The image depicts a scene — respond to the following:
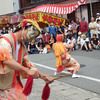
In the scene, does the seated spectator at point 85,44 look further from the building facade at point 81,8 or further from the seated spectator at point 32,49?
the seated spectator at point 32,49

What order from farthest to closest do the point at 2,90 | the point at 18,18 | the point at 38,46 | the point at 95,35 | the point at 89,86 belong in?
the point at 18,18
the point at 38,46
the point at 95,35
the point at 89,86
the point at 2,90

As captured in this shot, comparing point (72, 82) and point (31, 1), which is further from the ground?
point (31, 1)

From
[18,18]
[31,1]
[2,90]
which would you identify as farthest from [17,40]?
[31,1]

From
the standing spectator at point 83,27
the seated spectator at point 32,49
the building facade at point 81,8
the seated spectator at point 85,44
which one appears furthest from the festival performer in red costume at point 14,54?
the building facade at point 81,8

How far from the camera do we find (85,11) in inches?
665

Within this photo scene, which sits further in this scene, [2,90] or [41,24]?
[41,24]

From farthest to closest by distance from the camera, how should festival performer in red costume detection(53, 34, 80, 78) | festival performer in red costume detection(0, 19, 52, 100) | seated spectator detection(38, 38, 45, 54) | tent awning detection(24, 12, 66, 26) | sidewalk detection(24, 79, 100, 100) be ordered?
tent awning detection(24, 12, 66, 26)
seated spectator detection(38, 38, 45, 54)
festival performer in red costume detection(53, 34, 80, 78)
sidewalk detection(24, 79, 100, 100)
festival performer in red costume detection(0, 19, 52, 100)

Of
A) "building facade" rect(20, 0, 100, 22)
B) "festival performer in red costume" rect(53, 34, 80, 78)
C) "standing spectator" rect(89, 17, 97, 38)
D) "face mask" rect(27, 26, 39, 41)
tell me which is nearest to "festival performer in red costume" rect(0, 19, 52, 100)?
"face mask" rect(27, 26, 39, 41)

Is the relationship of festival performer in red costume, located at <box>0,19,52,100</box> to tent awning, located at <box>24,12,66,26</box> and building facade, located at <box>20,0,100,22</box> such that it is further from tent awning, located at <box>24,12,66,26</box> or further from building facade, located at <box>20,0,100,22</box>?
tent awning, located at <box>24,12,66,26</box>

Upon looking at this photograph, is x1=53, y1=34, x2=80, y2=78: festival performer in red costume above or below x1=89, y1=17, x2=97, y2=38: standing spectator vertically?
below

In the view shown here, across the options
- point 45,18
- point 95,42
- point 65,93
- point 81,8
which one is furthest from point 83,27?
point 65,93

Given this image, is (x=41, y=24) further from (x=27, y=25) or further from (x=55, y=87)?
(x=27, y=25)

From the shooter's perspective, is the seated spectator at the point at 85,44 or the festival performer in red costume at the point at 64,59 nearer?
the festival performer in red costume at the point at 64,59

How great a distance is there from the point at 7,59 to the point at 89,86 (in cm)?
369
